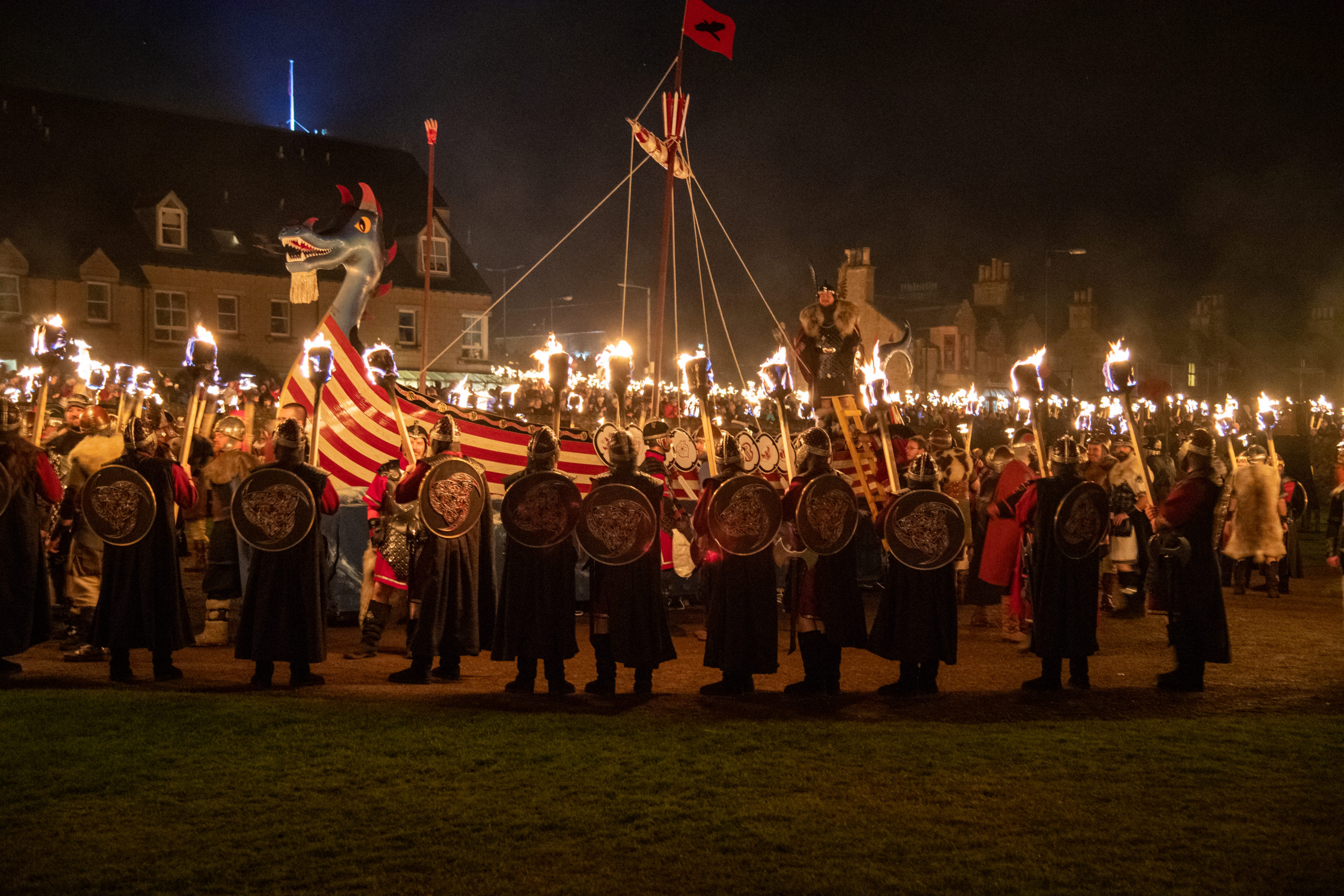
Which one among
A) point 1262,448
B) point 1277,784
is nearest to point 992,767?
point 1277,784

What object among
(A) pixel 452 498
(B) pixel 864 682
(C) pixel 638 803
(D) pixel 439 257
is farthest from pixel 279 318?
(C) pixel 638 803

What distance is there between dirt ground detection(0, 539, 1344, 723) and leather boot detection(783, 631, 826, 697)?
0.12 metres

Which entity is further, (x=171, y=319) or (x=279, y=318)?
(x=279, y=318)

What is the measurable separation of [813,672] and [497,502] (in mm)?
4274

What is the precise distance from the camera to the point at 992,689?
8.75 metres

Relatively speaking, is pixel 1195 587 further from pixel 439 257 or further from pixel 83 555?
pixel 439 257

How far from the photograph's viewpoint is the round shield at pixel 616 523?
8.16 metres

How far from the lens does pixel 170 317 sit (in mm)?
34875

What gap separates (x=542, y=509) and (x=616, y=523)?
0.53 metres

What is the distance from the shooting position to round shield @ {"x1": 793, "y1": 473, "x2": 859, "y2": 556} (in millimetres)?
8320

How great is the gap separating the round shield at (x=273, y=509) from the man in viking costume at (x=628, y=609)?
6.68ft

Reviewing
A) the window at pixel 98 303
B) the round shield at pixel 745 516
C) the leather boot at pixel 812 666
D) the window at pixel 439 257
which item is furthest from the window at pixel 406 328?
the leather boot at pixel 812 666

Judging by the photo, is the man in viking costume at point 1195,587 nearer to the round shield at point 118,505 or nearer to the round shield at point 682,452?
the round shield at point 682,452

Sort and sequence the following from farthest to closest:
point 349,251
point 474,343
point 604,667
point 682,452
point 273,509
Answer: point 474,343, point 349,251, point 682,452, point 604,667, point 273,509
